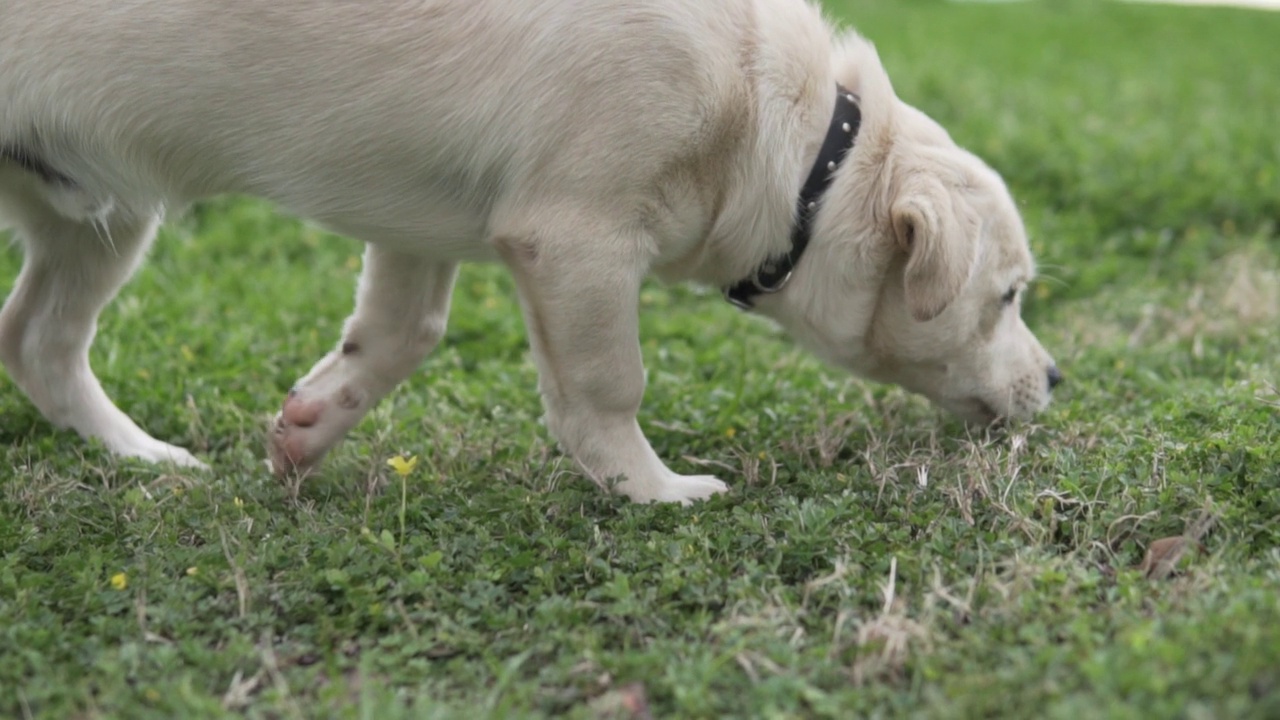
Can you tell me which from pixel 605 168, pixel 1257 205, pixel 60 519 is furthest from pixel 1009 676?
pixel 1257 205

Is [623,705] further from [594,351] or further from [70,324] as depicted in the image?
[70,324]

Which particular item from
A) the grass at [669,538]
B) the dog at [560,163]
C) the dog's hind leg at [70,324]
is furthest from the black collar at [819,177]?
the dog's hind leg at [70,324]

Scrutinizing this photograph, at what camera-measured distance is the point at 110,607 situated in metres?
3.10

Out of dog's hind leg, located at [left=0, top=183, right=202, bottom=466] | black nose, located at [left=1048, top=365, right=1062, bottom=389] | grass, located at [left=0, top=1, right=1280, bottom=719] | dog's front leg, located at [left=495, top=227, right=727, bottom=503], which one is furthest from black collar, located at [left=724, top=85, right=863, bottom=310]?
dog's hind leg, located at [left=0, top=183, right=202, bottom=466]

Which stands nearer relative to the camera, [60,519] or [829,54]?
[60,519]

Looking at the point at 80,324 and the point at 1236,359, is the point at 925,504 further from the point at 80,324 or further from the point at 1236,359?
the point at 80,324

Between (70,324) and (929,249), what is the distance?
2.61 m

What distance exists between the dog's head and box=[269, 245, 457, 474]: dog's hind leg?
1097 mm

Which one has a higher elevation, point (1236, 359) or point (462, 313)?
point (1236, 359)

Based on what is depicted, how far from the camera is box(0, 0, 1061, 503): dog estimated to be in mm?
Answer: 3547

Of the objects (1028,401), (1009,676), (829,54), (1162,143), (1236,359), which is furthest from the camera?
(1162,143)

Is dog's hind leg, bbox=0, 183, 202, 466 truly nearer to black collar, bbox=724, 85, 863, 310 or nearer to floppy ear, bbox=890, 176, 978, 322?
black collar, bbox=724, 85, 863, 310

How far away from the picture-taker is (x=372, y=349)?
13.8 ft

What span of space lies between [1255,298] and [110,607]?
14.6 ft
